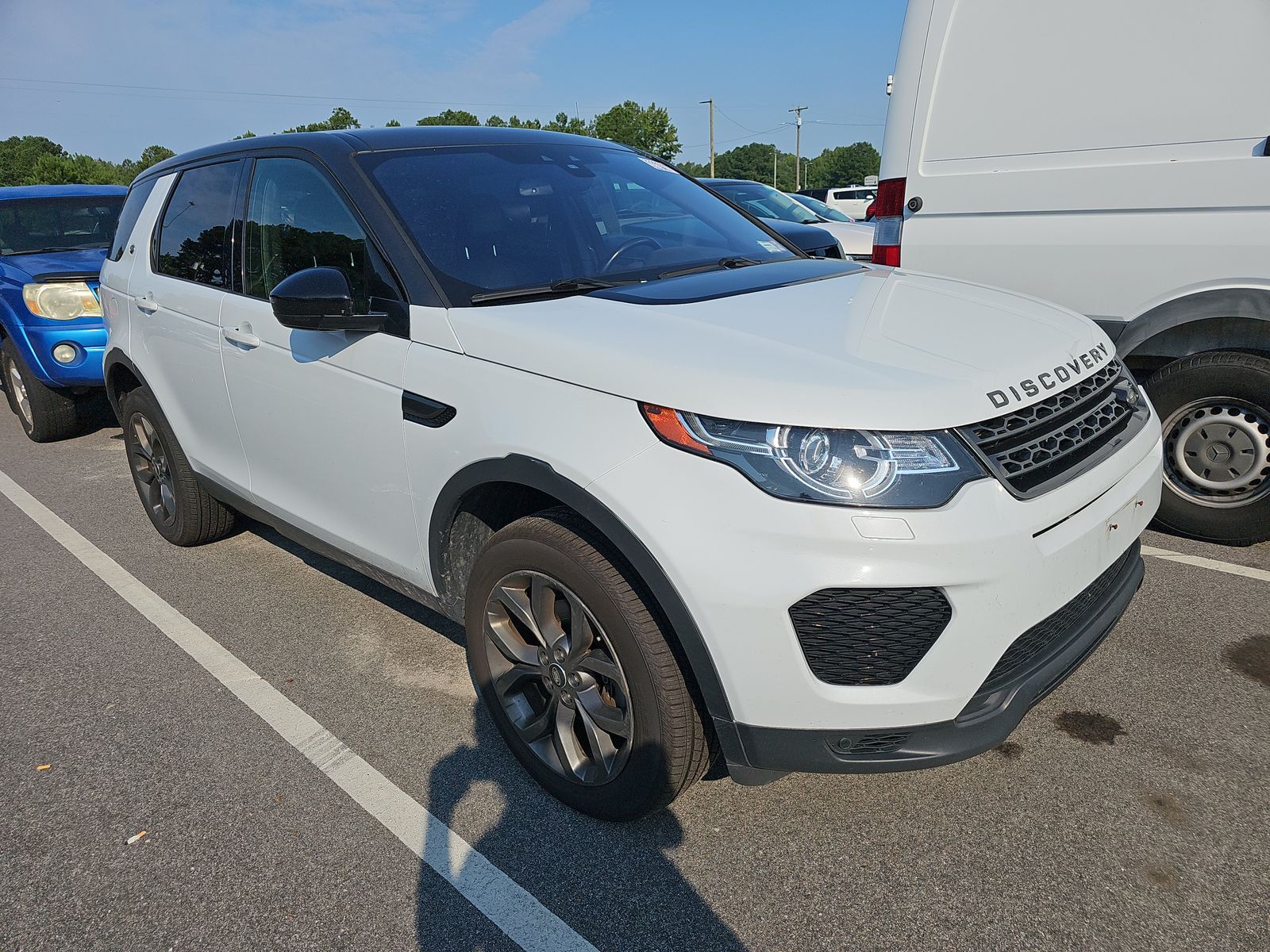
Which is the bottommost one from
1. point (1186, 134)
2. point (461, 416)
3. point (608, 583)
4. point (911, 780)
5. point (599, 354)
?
point (911, 780)

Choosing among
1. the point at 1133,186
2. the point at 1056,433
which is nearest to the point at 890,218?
the point at 1133,186

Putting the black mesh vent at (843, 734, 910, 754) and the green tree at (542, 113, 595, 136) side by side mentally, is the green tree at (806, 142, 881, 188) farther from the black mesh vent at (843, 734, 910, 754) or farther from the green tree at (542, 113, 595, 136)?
the black mesh vent at (843, 734, 910, 754)

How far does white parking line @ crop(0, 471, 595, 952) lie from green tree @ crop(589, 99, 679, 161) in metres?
66.1

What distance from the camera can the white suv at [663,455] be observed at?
190cm

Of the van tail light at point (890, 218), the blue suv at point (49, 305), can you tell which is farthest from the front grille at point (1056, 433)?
the blue suv at point (49, 305)

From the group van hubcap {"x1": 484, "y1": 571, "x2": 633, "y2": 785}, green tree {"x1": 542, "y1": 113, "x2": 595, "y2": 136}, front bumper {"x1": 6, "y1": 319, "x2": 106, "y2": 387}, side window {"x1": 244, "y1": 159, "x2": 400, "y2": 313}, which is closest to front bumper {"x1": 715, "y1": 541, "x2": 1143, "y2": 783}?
van hubcap {"x1": 484, "y1": 571, "x2": 633, "y2": 785}

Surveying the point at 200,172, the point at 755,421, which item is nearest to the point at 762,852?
the point at 755,421

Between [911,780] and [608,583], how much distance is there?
1.09 metres

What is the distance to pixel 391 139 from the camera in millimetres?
3104

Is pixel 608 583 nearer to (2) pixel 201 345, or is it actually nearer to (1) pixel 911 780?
(1) pixel 911 780

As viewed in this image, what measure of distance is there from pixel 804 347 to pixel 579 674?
38.7 inches

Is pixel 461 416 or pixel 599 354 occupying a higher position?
pixel 599 354

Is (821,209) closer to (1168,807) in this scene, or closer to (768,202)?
(768,202)

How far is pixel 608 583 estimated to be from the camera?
2.11m
